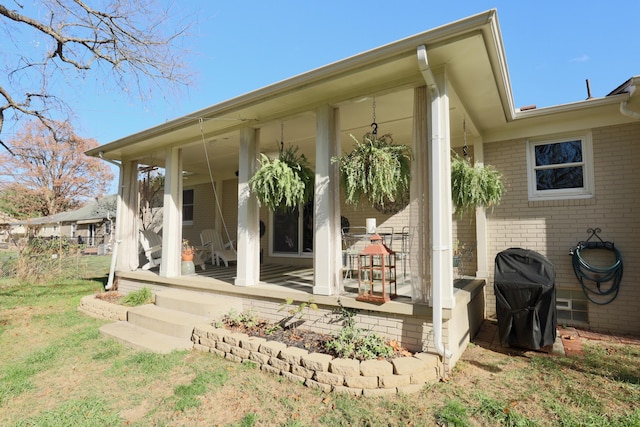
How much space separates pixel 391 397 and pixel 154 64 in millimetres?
5956

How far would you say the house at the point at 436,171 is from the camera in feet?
10.5

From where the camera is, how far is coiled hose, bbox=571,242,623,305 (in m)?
4.34

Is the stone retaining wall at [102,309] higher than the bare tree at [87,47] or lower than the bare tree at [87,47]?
lower

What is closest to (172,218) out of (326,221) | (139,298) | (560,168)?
(139,298)

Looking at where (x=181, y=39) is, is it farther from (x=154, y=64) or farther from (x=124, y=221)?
(x=124, y=221)

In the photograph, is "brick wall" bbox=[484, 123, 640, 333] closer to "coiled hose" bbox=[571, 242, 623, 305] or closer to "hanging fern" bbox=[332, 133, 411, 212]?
"coiled hose" bbox=[571, 242, 623, 305]

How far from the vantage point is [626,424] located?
2.26 meters

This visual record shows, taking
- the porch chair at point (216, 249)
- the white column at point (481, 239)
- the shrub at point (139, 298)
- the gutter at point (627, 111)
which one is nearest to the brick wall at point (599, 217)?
the white column at point (481, 239)

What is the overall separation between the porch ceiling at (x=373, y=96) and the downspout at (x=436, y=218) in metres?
0.18

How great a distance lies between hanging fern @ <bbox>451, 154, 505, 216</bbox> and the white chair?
19.4 ft

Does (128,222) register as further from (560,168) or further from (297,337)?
(560,168)

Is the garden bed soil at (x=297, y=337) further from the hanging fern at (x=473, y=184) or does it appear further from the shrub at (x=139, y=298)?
the shrub at (x=139, y=298)

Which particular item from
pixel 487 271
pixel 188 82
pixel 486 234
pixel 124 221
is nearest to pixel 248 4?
pixel 188 82

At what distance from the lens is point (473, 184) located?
418 cm
